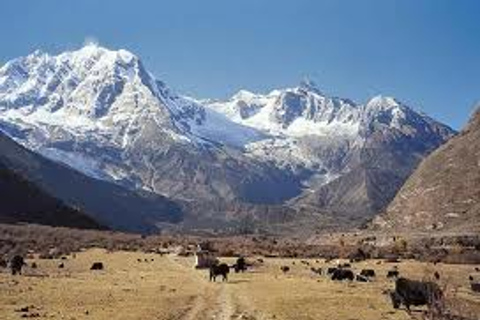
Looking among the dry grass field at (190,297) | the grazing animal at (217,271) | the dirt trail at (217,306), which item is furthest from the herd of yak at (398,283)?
the dirt trail at (217,306)

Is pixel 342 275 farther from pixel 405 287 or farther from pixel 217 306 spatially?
pixel 217 306

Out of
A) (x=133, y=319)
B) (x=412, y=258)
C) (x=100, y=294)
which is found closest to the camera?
(x=133, y=319)

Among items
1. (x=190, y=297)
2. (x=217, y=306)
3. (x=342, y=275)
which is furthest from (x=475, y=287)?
(x=217, y=306)

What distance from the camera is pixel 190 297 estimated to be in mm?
58125

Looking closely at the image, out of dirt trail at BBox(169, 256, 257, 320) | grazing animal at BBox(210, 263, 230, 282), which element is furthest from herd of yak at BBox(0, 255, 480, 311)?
dirt trail at BBox(169, 256, 257, 320)

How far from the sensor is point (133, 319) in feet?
144

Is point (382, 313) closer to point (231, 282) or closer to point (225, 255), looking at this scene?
point (231, 282)

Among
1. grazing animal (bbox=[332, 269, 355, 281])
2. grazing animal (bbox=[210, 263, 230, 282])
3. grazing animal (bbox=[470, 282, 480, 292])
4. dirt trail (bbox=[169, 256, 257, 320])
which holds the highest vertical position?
grazing animal (bbox=[332, 269, 355, 281])

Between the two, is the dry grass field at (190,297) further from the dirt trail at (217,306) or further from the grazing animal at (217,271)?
the grazing animal at (217,271)

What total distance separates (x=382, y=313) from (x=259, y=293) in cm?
1514

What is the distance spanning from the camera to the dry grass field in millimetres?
46625

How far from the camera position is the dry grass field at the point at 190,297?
46625 mm

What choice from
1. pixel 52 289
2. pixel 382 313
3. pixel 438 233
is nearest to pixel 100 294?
pixel 52 289

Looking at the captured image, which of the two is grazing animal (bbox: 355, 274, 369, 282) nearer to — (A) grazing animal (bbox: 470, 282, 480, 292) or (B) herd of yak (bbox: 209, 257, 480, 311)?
(B) herd of yak (bbox: 209, 257, 480, 311)
